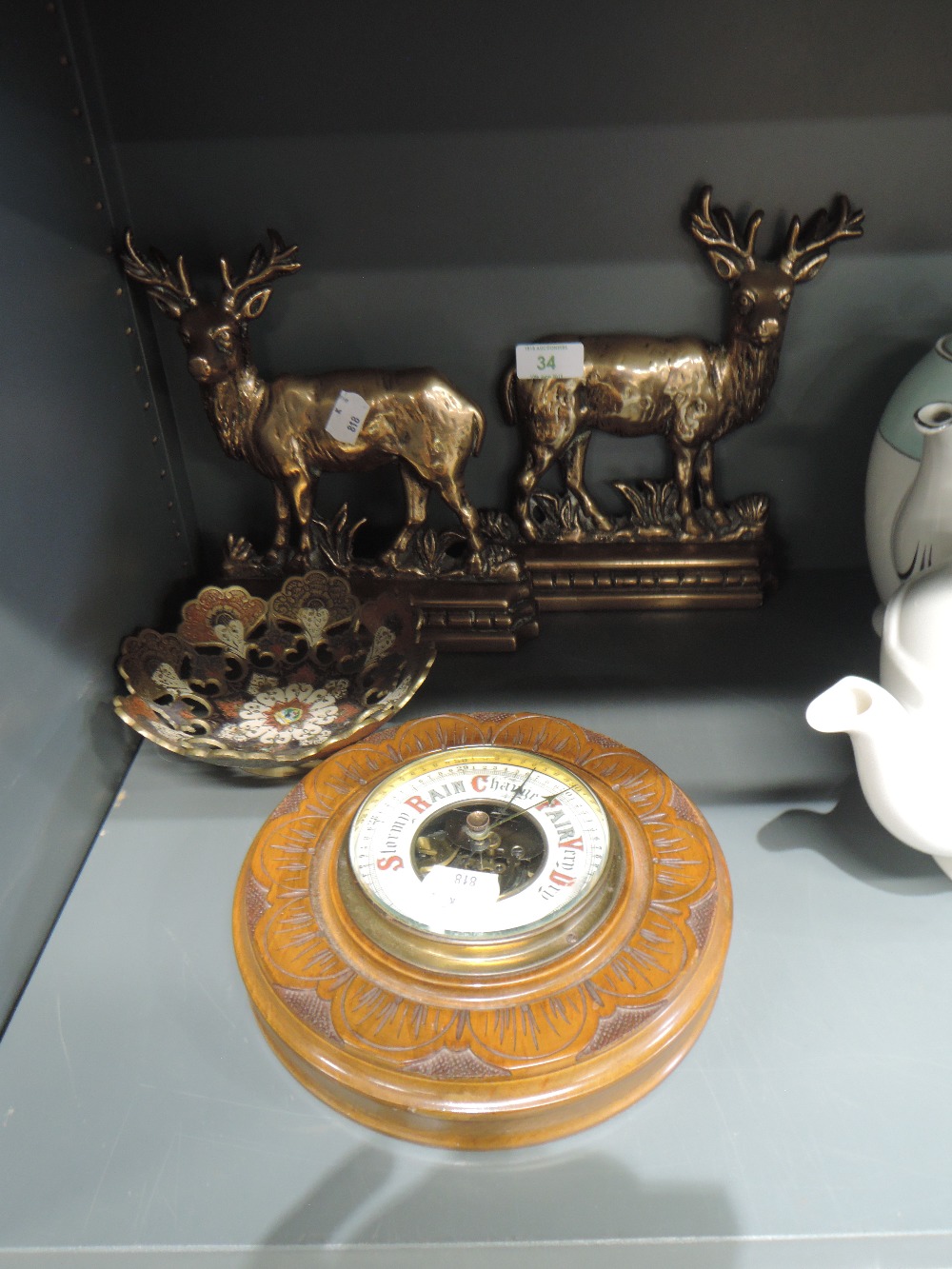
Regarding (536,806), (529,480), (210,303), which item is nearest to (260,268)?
(210,303)

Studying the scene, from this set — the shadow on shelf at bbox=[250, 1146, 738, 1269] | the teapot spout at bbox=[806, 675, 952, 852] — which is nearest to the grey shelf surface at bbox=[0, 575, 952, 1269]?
the shadow on shelf at bbox=[250, 1146, 738, 1269]

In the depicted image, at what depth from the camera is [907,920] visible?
0.71 metres

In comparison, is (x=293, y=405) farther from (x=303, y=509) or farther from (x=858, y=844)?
(x=858, y=844)

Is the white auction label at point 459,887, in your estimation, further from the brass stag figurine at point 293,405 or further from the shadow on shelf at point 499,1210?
the brass stag figurine at point 293,405

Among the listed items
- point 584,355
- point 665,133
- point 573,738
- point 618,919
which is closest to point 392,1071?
point 618,919

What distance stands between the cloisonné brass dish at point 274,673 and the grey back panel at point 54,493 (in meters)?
0.05

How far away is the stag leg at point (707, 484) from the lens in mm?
1021

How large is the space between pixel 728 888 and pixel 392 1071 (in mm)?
272

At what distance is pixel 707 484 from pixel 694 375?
0.13m

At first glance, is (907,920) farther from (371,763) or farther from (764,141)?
(764,141)

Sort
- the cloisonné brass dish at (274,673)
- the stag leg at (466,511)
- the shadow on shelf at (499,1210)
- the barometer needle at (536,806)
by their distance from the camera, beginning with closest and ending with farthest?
1. the shadow on shelf at (499,1210)
2. the barometer needle at (536,806)
3. the cloisonné brass dish at (274,673)
4. the stag leg at (466,511)

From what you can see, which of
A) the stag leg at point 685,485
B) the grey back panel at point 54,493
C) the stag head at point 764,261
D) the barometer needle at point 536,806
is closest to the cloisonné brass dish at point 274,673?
the grey back panel at point 54,493

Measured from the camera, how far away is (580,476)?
1034 mm

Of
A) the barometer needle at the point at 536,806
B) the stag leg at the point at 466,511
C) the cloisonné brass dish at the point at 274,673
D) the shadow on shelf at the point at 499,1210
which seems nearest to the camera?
the shadow on shelf at the point at 499,1210
